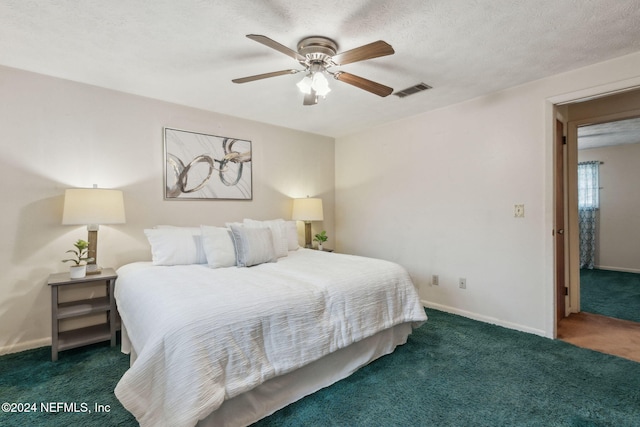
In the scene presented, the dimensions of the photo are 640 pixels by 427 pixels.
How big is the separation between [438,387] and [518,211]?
1840 millimetres

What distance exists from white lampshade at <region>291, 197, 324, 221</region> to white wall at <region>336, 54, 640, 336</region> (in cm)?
72

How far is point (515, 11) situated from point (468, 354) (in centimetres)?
238

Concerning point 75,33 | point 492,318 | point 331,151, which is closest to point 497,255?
point 492,318

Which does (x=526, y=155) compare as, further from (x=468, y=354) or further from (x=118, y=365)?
(x=118, y=365)

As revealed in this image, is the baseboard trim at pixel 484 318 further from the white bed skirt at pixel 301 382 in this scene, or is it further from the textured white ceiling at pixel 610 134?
the textured white ceiling at pixel 610 134

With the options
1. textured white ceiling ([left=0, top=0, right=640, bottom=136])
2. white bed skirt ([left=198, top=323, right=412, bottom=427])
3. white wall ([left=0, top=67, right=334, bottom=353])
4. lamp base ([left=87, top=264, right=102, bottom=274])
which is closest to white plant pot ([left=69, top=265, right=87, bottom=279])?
lamp base ([left=87, top=264, right=102, bottom=274])

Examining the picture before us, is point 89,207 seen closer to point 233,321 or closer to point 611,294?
point 233,321

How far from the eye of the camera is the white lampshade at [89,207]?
2.40m

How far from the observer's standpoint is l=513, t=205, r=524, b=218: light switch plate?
2.82m

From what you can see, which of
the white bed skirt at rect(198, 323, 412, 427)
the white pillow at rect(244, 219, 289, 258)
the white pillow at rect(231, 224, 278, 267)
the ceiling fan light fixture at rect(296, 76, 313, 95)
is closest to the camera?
the white bed skirt at rect(198, 323, 412, 427)

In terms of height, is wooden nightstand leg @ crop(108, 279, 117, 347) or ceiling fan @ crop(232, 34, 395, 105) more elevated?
ceiling fan @ crop(232, 34, 395, 105)

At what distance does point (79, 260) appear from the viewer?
98.0 inches

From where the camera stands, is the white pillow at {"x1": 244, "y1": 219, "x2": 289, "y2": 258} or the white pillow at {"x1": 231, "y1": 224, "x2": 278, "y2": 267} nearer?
the white pillow at {"x1": 231, "y1": 224, "x2": 278, "y2": 267}

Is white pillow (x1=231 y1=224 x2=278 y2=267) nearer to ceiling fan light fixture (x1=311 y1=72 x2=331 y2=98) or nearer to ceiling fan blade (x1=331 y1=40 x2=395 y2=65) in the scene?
Answer: ceiling fan light fixture (x1=311 y1=72 x2=331 y2=98)
